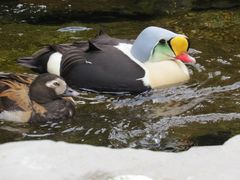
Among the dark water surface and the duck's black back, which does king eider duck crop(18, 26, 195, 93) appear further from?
the dark water surface

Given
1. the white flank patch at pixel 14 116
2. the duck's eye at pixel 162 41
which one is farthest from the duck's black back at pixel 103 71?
the white flank patch at pixel 14 116

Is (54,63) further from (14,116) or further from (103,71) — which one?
(14,116)

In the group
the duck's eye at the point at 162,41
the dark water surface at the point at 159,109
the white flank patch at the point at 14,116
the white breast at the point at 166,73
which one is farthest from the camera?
the duck's eye at the point at 162,41

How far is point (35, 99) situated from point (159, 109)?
1.10 metres

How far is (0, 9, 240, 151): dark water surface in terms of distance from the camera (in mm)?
5145

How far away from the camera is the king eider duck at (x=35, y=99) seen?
5.45 m

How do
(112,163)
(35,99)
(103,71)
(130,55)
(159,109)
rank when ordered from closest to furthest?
(112,163)
(35,99)
(159,109)
(103,71)
(130,55)

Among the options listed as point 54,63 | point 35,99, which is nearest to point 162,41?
point 54,63

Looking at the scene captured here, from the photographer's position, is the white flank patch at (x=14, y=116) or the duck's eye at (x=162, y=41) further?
the duck's eye at (x=162, y=41)

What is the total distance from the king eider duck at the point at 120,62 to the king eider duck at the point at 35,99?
459mm

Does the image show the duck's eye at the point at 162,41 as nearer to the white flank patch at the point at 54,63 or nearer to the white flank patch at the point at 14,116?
the white flank patch at the point at 54,63

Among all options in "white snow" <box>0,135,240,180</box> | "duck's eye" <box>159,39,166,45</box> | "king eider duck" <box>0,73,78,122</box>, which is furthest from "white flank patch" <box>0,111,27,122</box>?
"white snow" <box>0,135,240,180</box>

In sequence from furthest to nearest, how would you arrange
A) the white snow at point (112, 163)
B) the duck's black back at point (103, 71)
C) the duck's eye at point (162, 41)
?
the duck's eye at point (162, 41), the duck's black back at point (103, 71), the white snow at point (112, 163)

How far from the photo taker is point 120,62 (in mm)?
5996
